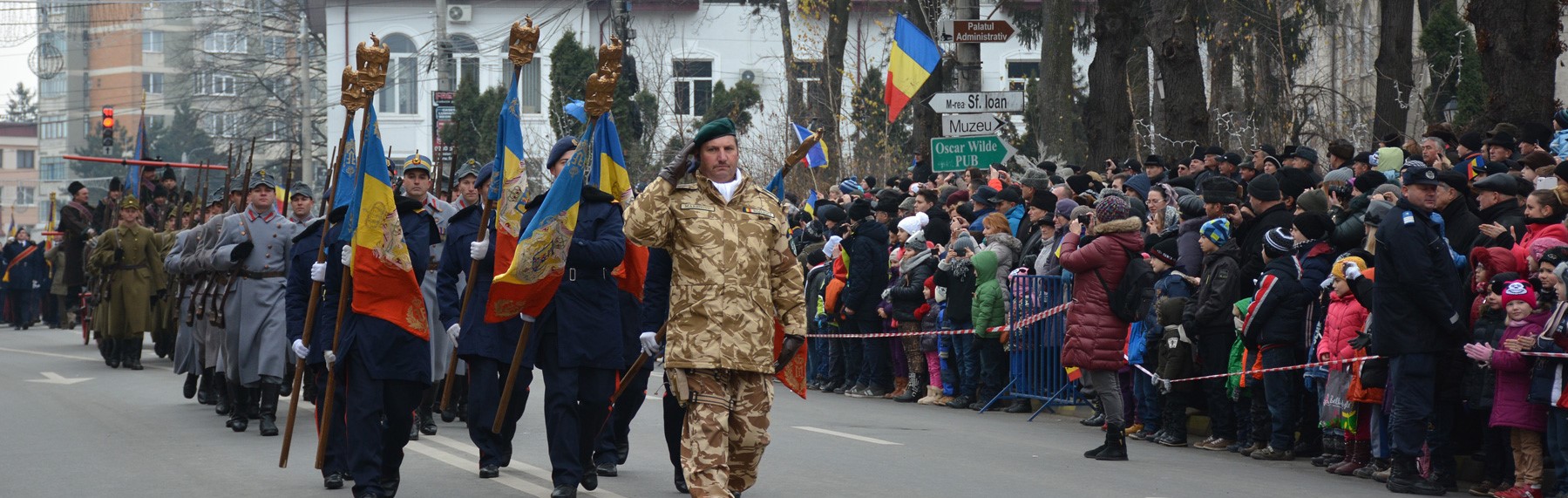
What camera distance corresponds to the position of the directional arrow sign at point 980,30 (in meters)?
18.1

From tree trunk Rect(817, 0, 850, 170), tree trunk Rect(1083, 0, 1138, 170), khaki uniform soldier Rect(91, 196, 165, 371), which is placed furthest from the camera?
tree trunk Rect(817, 0, 850, 170)

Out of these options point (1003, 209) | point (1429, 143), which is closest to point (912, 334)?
point (1003, 209)

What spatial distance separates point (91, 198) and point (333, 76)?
5620cm

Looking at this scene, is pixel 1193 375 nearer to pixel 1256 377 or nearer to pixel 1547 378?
pixel 1256 377

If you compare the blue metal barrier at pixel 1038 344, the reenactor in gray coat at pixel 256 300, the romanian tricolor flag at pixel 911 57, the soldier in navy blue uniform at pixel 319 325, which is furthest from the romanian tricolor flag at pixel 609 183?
the romanian tricolor flag at pixel 911 57

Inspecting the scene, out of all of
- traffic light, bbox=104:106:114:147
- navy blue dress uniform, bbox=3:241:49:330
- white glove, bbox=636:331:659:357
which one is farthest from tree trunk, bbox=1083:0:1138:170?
traffic light, bbox=104:106:114:147

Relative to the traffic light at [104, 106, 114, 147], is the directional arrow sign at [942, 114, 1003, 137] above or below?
below

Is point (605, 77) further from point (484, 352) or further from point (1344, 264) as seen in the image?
point (1344, 264)

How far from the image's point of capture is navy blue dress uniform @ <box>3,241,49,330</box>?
32.2 metres

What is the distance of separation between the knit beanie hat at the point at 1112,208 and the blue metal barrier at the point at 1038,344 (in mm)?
2344

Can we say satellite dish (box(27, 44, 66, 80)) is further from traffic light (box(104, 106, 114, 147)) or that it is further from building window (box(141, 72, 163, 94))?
traffic light (box(104, 106, 114, 147))

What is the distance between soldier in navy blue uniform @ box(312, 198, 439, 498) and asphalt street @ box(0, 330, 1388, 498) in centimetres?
49

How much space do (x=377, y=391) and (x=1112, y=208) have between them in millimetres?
5166

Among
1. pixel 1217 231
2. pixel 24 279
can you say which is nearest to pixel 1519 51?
pixel 1217 231
